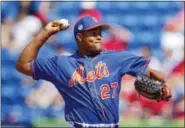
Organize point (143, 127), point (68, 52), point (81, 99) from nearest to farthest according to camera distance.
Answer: point (81, 99) < point (143, 127) < point (68, 52)

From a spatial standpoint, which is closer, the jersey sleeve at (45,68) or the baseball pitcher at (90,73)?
the baseball pitcher at (90,73)

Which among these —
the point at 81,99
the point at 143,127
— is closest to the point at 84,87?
the point at 81,99

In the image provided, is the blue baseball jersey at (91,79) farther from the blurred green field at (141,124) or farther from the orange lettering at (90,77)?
the blurred green field at (141,124)

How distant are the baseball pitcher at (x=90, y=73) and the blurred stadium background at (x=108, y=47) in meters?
4.54

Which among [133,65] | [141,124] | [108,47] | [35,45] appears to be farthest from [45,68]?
[108,47]

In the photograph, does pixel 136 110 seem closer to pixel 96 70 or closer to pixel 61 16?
pixel 61 16

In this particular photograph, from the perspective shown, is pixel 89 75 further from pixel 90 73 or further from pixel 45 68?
pixel 45 68

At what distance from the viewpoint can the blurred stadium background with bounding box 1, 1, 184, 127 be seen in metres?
9.62

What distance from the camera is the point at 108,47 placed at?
987cm

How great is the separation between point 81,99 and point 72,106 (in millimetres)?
99

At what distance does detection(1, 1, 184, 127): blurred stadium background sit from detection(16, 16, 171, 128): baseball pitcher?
4545 mm

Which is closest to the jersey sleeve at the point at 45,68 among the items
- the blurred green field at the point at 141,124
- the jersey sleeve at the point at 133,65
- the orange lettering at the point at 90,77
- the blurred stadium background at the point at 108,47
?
the orange lettering at the point at 90,77

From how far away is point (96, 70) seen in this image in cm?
491

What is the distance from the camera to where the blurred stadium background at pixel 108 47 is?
9617 millimetres
